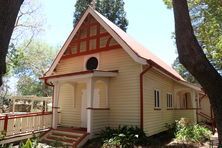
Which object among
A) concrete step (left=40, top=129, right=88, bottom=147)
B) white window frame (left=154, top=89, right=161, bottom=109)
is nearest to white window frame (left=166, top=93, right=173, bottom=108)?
white window frame (left=154, top=89, right=161, bottom=109)

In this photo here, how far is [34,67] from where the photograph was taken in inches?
1532

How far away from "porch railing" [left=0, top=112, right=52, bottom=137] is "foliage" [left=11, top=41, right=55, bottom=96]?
64.5ft

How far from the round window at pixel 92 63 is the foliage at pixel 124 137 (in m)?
4.31

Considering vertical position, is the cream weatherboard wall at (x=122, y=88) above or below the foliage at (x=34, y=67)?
below

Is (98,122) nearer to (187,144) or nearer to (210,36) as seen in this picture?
(187,144)

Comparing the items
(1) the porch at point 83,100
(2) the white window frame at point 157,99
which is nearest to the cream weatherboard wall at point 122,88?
(1) the porch at point 83,100

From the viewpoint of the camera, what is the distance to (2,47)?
11.1 feet

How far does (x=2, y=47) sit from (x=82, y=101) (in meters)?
11.7

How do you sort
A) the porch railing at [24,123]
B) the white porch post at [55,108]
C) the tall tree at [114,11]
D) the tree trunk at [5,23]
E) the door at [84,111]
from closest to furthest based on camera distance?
1. the tree trunk at [5,23]
2. the porch railing at [24,123]
3. the white porch post at [55,108]
4. the door at [84,111]
5. the tall tree at [114,11]

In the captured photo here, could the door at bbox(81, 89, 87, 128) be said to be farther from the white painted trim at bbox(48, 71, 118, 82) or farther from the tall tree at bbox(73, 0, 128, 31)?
the tall tree at bbox(73, 0, 128, 31)

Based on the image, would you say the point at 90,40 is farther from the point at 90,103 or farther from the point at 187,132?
the point at 187,132

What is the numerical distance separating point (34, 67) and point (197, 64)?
3583 cm

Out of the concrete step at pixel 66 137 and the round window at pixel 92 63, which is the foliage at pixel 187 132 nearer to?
the concrete step at pixel 66 137

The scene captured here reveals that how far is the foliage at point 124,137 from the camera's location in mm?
10383
